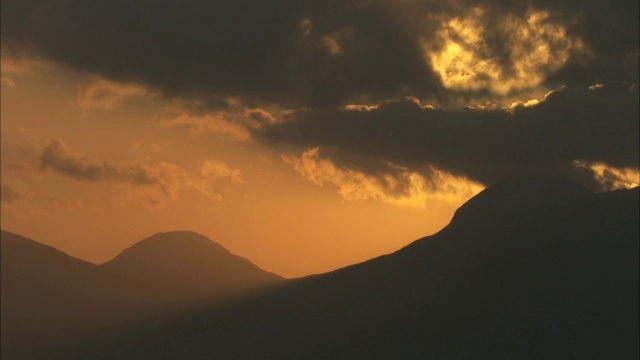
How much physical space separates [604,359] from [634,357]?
24.9 feet

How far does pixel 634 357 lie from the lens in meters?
199

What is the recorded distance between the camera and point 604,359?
199875 mm
